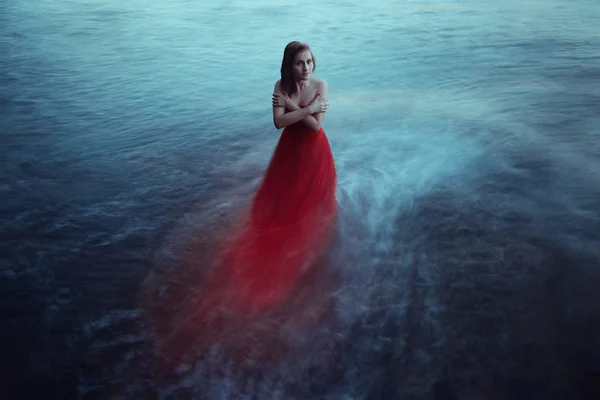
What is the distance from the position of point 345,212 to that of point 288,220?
71 centimetres

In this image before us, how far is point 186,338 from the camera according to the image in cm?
257

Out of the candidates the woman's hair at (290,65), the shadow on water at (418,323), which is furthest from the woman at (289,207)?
the shadow on water at (418,323)

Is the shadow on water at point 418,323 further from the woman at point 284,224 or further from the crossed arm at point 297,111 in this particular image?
the crossed arm at point 297,111

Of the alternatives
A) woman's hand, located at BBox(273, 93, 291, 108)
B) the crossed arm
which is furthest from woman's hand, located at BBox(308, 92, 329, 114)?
woman's hand, located at BBox(273, 93, 291, 108)

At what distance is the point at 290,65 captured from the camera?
2.90m

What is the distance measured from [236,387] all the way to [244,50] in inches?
265

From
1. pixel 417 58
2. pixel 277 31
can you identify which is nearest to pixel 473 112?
pixel 417 58

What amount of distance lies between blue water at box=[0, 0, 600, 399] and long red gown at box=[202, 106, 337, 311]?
0.70 feet

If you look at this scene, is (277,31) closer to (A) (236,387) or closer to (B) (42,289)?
(B) (42,289)

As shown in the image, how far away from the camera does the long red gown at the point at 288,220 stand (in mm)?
2975

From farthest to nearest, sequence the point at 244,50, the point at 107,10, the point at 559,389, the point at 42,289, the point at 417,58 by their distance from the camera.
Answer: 1. the point at 107,10
2. the point at 244,50
3. the point at 417,58
4. the point at 42,289
5. the point at 559,389

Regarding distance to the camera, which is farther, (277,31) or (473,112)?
(277,31)

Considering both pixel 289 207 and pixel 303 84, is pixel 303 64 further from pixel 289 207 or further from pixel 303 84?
pixel 289 207

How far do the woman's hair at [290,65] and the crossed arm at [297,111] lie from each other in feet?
0.15
